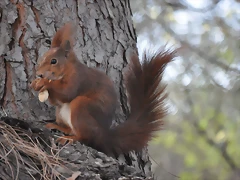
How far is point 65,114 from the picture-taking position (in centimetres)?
170

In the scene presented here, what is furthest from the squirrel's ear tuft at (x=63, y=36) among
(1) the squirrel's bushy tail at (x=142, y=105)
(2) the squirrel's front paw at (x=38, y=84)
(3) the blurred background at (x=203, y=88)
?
(3) the blurred background at (x=203, y=88)

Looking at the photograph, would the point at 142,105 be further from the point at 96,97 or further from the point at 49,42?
the point at 49,42

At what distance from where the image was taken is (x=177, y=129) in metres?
4.97

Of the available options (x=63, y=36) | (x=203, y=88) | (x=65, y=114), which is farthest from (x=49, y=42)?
(x=203, y=88)

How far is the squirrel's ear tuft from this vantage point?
67.0 inches

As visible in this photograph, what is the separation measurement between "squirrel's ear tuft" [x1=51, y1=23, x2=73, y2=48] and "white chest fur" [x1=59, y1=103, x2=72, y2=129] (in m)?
0.20

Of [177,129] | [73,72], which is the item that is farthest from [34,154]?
[177,129]

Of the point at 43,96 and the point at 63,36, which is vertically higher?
the point at 63,36

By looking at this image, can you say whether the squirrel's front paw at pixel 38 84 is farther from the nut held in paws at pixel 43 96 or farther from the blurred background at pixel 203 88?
the blurred background at pixel 203 88

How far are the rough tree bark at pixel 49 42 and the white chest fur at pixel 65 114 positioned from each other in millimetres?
89

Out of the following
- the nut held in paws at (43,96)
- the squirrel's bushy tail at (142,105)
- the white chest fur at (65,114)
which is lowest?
the white chest fur at (65,114)

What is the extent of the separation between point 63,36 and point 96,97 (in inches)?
8.9

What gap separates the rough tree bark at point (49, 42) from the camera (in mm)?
1807

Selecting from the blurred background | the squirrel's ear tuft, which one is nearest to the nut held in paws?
the squirrel's ear tuft
